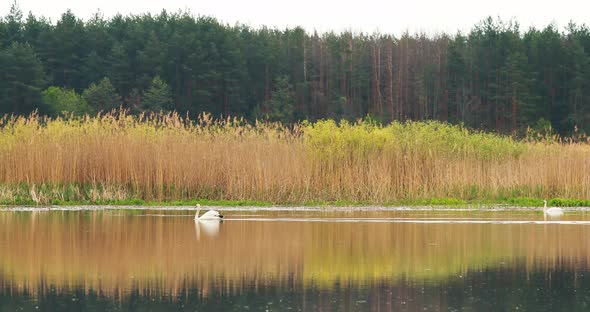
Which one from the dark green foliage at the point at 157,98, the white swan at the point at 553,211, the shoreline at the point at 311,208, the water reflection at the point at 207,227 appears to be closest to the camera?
the water reflection at the point at 207,227

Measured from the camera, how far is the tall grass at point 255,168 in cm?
3070

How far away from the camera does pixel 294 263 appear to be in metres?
16.7

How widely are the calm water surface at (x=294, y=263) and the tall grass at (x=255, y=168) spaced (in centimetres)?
490

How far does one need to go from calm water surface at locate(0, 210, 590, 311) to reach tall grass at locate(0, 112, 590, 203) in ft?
16.1

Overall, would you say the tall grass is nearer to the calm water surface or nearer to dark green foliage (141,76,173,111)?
the calm water surface

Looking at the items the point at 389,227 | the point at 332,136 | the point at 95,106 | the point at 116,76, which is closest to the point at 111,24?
the point at 116,76

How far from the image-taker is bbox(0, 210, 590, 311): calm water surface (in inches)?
512

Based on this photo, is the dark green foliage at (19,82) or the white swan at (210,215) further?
the dark green foliage at (19,82)

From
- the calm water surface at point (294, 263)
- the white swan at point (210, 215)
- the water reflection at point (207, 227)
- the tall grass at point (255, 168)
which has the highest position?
the tall grass at point (255, 168)

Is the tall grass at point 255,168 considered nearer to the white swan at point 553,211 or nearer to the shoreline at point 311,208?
the shoreline at point 311,208

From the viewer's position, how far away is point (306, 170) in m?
31.1

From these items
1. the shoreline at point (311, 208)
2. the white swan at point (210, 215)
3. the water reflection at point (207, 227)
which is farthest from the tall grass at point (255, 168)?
the water reflection at point (207, 227)

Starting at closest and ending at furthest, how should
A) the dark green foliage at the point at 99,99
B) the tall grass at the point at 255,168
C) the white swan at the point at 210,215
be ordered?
1. the white swan at the point at 210,215
2. the tall grass at the point at 255,168
3. the dark green foliage at the point at 99,99

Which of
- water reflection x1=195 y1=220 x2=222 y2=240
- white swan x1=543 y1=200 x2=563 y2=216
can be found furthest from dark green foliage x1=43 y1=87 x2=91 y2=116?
white swan x1=543 y1=200 x2=563 y2=216
